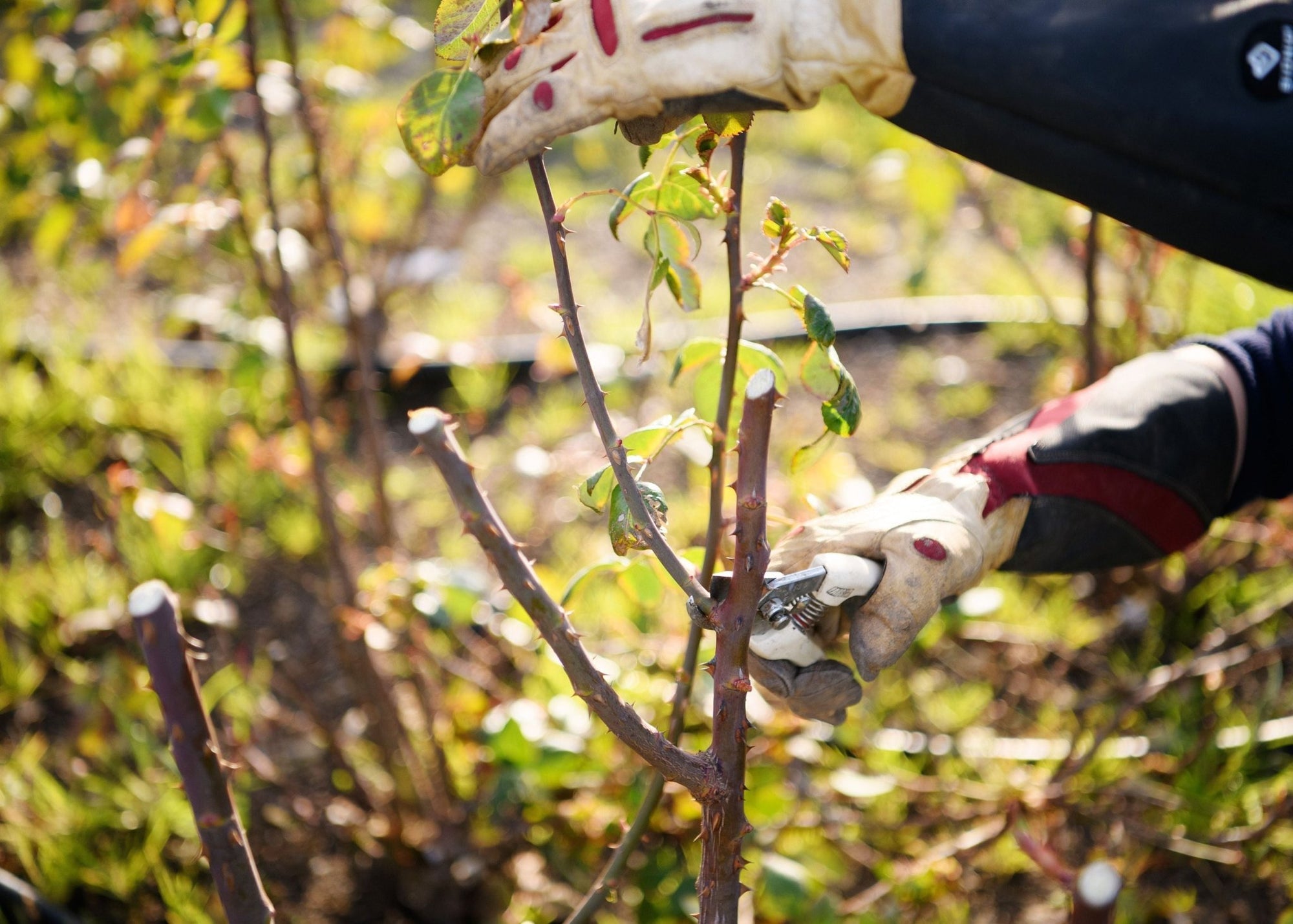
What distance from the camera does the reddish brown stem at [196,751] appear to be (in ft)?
3.13

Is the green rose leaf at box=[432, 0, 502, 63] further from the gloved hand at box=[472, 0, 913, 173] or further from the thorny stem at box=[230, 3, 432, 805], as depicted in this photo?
the thorny stem at box=[230, 3, 432, 805]

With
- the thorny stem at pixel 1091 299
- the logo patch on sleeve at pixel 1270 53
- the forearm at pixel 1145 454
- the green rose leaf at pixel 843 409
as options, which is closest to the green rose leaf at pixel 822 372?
the green rose leaf at pixel 843 409

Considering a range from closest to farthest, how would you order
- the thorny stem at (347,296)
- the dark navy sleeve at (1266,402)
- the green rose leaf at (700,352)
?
1. the green rose leaf at (700,352)
2. the dark navy sleeve at (1266,402)
3. the thorny stem at (347,296)

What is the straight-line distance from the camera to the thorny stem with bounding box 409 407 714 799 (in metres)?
0.89

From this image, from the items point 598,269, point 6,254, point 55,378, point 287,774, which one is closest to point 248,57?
point 287,774

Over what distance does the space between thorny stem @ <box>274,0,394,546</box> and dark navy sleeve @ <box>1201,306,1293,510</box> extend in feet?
4.15

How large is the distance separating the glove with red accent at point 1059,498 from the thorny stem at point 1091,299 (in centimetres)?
47

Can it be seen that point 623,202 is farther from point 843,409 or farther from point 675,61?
point 843,409

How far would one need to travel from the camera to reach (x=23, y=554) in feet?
7.87

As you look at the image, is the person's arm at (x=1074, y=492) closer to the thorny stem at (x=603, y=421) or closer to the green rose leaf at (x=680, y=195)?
the thorny stem at (x=603, y=421)

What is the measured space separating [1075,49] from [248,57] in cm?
108

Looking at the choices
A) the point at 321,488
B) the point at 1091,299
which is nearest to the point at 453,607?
the point at 321,488

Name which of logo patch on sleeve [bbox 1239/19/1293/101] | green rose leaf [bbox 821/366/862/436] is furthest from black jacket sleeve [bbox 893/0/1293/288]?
green rose leaf [bbox 821/366/862/436]

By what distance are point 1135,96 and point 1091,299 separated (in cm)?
108
